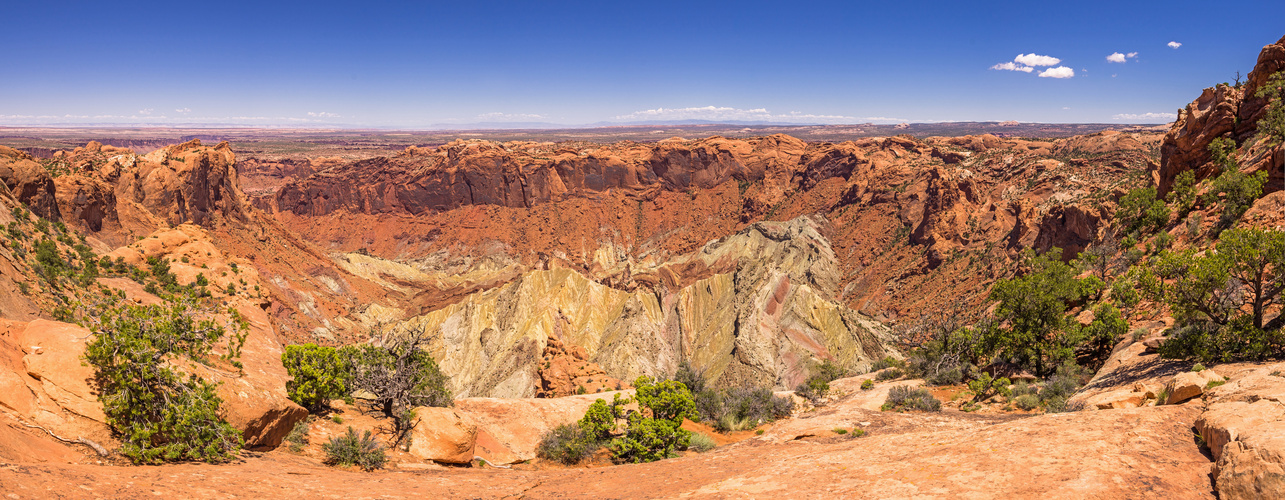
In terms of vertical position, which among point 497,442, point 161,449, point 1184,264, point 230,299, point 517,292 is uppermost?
point 1184,264

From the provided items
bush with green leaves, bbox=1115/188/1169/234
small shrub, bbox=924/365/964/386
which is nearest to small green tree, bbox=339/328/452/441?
small shrub, bbox=924/365/964/386

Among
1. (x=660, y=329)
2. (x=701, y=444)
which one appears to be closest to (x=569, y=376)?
(x=701, y=444)

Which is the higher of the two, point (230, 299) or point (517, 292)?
point (230, 299)

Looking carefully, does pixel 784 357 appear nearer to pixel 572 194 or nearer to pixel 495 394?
pixel 495 394

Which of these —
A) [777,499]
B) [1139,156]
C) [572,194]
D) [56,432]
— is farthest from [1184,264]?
[572,194]

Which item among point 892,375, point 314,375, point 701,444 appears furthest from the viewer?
point 892,375

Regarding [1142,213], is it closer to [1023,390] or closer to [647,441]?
[1023,390]
